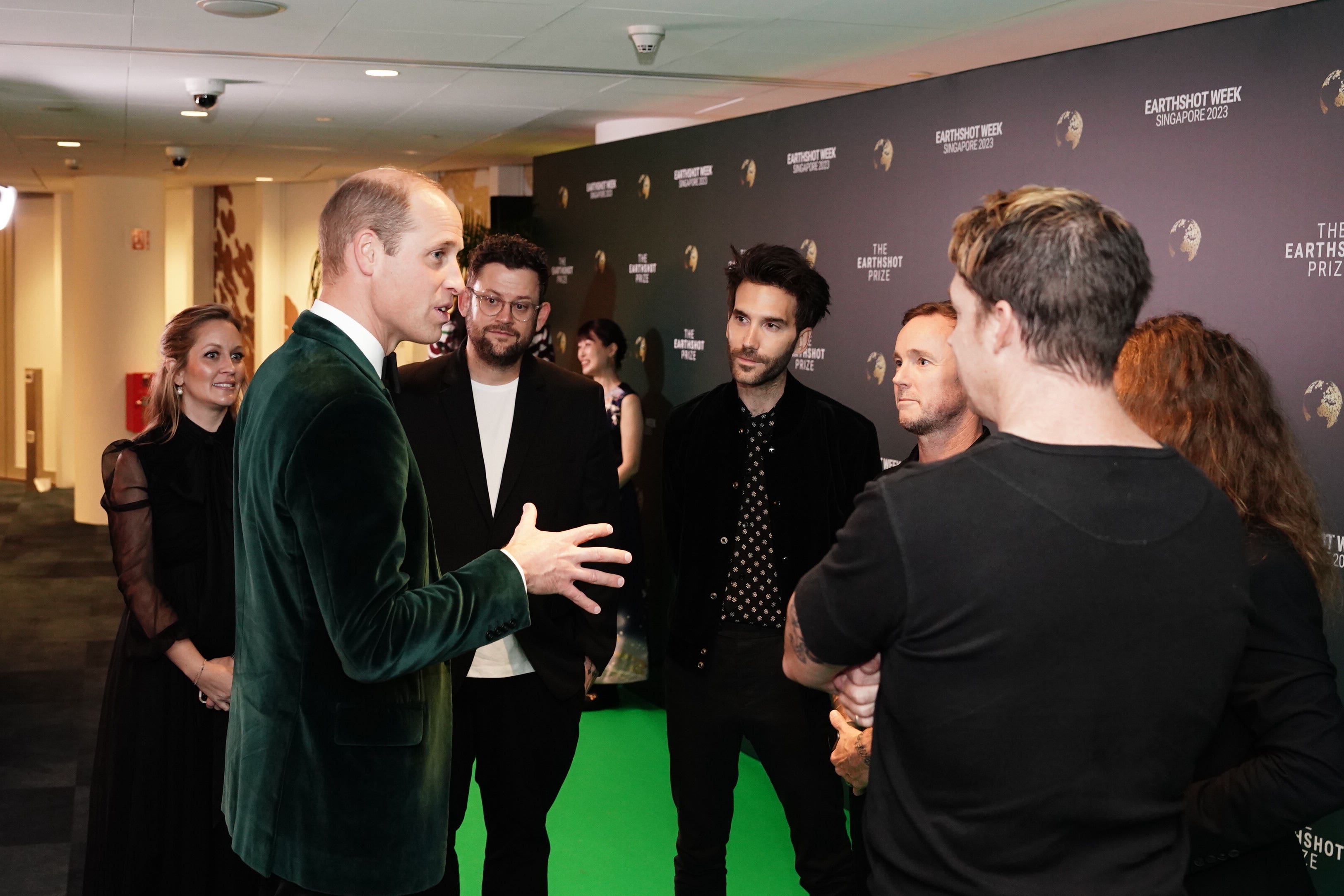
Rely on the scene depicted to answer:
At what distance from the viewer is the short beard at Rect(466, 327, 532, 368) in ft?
9.79

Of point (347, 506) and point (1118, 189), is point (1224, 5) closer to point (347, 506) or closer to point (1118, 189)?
point (1118, 189)

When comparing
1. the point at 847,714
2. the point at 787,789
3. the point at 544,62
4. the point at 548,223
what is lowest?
the point at 787,789

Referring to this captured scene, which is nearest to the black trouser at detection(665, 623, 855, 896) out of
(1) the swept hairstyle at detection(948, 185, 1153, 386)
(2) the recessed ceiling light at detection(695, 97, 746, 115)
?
(1) the swept hairstyle at detection(948, 185, 1153, 386)

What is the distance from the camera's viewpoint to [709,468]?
10.1 ft

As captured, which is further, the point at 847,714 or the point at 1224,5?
the point at 1224,5

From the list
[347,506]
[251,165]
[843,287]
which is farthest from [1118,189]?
[251,165]

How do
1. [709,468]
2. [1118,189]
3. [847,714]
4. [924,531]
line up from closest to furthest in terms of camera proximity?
[924,531] → [847,714] → [709,468] → [1118,189]

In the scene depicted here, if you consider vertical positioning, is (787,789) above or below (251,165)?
below

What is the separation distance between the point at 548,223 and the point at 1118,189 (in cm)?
398

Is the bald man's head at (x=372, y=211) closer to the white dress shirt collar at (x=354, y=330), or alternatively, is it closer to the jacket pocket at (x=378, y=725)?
the white dress shirt collar at (x=354, y=330)

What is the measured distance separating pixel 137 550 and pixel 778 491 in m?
1.58

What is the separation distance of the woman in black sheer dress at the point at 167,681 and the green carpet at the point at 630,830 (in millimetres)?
1044

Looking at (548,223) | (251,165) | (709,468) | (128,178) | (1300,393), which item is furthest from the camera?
(128,178)

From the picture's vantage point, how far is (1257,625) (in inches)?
62.4
